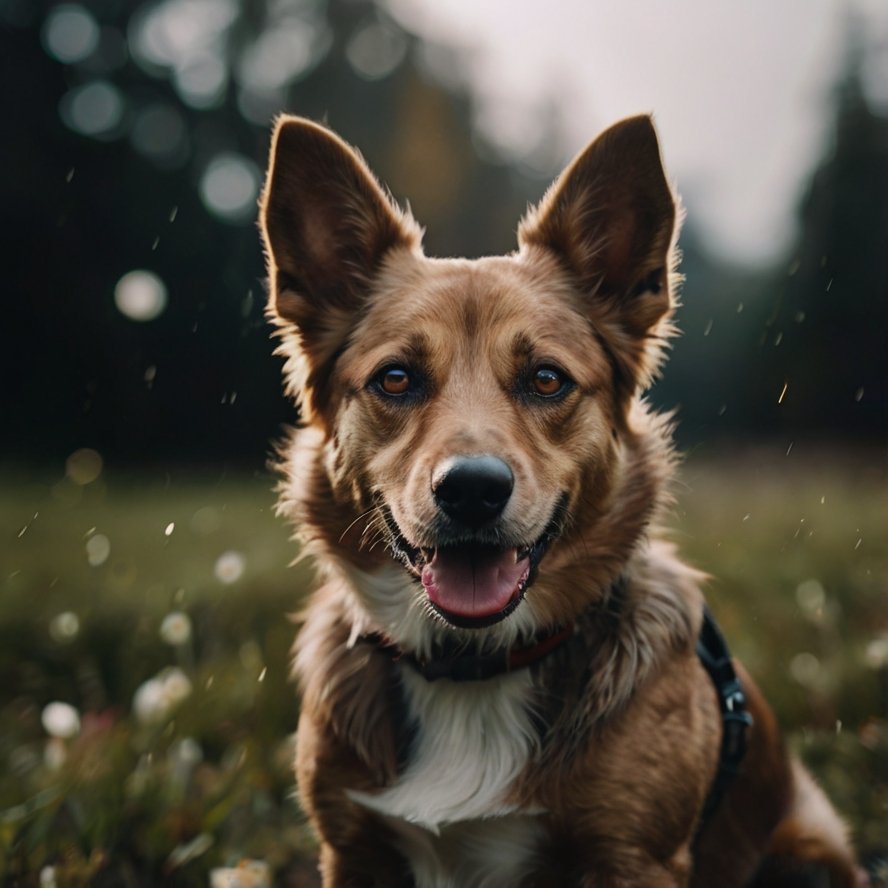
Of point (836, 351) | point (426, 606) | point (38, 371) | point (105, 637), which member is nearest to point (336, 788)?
point (426, 606)

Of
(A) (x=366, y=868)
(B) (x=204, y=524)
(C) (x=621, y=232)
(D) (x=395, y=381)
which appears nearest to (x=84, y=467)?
(D) (x=395, y=381)

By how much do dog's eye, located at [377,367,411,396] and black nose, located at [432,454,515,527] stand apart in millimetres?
556

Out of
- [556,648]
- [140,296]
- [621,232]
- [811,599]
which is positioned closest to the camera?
[556,648]

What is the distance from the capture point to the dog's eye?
11.2 feet

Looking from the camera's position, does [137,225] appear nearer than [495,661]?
No

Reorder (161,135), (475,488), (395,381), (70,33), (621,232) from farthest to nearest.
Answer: (161,135) < (70,33) < (621,232) < (395,381) < (475,488)

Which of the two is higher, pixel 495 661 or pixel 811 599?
pixel 495 661

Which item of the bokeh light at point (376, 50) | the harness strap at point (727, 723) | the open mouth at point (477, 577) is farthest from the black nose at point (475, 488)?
the bokeh light at point (376, 50)

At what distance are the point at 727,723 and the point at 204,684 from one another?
254 cm

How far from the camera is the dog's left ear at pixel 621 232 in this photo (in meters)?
3.39

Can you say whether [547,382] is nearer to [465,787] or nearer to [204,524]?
[465,787]

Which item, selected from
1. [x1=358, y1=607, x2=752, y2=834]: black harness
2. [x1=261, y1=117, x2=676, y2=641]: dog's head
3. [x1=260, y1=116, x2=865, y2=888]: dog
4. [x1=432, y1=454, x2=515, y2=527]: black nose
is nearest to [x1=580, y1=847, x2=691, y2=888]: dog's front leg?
[x1=260, y1=116, x2=865, y2=888]: dog

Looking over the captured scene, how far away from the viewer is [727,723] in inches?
130

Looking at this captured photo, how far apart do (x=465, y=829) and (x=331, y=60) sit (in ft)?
89.9
